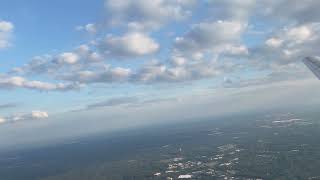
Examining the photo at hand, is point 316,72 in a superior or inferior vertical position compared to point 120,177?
superior

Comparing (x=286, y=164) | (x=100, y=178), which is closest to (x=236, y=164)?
(x=286, y=164)

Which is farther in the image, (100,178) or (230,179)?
(100,178)

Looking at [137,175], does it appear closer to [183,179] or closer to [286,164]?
[183,179]

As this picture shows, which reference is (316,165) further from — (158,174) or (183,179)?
(158,174)

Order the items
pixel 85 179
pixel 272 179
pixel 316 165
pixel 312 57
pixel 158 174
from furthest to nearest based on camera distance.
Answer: pixel 85 179, pixel 158 174, pixel 316 165, pixel 272 179, pixel 312 57

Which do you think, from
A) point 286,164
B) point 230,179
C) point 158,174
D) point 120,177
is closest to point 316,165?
point 286,164

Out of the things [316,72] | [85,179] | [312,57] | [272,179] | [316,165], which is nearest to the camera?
[316,72]
